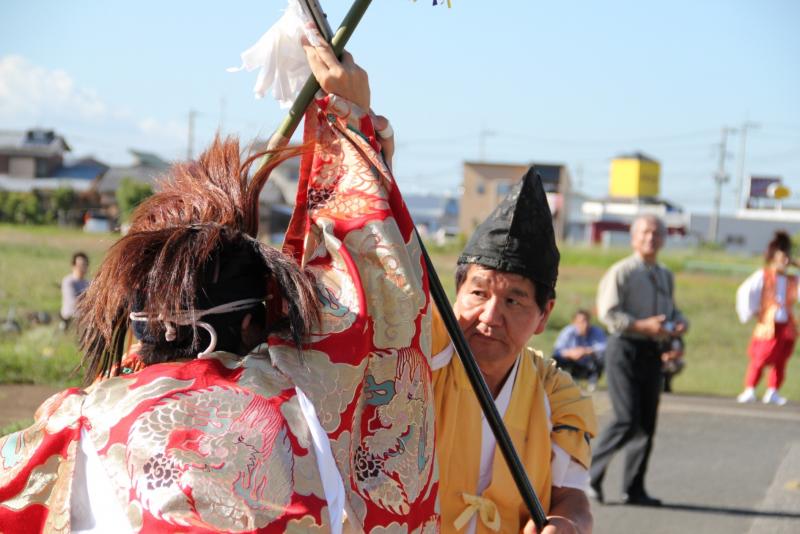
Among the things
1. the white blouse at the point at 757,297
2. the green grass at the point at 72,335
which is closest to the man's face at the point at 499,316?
the green grass at the point at 72,335

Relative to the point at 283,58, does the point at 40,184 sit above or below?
below

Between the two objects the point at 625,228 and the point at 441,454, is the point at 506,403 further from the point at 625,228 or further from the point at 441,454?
the point at 625,228

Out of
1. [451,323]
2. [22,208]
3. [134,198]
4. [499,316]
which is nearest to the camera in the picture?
[451,323]

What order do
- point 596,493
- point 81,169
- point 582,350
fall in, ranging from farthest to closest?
point 81,169
point 582,350
point 596,493

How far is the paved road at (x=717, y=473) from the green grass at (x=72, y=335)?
80.4 inches

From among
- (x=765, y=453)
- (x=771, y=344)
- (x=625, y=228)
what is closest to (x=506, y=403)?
(x=765, y=453)

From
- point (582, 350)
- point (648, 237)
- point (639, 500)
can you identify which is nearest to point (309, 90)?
point (648, 237)

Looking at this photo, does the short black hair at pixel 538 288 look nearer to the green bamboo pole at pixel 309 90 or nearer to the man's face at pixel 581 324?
the green bamboo pole at pixel 309 90

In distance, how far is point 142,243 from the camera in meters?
1.95

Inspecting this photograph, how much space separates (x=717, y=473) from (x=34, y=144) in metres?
14.4

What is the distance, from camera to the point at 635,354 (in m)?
6.99

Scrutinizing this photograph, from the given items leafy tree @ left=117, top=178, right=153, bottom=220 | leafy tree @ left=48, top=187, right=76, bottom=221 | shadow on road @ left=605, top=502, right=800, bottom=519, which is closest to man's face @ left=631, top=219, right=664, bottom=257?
shadow on road @ left=605, top=502, right=800, bottom=519

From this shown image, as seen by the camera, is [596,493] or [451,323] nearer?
[451,323]

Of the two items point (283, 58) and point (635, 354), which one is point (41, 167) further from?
point (283, 58)
